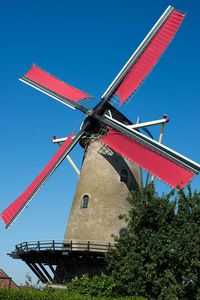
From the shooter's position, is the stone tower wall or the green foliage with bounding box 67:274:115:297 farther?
the stone tower wall

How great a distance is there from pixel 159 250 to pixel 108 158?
710 cm

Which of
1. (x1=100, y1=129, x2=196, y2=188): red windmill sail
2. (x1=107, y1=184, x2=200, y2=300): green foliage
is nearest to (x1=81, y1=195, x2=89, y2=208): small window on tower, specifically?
(x1=100, y1=129, x2=196, y2=188): red windmill sail

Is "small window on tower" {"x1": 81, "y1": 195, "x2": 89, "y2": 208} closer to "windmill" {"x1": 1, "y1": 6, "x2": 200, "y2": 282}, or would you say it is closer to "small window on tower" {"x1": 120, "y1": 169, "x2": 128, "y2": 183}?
"windmill" {"x1": 1, "y1": 6, "x2": 200, "y2": 282}

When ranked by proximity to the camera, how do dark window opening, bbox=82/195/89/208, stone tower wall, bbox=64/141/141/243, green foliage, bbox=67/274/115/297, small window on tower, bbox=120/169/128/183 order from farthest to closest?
small window on tower, bbox=120/169/128/183 → dark window opening, bbox=82/195/89/208 → stone tower wall, bbox=64/141/141/243 → green foliage, bbox=67/274/115/297

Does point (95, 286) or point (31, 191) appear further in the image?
point (31, 191)

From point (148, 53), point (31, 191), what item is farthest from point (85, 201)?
point (148, 53)

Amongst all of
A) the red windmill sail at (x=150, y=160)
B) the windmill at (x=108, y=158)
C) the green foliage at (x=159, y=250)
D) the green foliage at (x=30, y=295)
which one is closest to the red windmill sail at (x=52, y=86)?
the windmill at (x=108, y=158)

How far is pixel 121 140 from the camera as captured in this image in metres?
24.3

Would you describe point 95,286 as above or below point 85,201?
below

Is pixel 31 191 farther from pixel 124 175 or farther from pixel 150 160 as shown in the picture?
pixel 150 160

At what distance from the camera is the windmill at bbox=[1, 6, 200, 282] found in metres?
22.9

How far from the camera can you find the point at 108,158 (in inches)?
998

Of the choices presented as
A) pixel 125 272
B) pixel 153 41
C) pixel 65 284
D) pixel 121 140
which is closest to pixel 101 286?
pixel 125 272

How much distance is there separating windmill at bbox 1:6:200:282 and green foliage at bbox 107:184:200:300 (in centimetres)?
180
